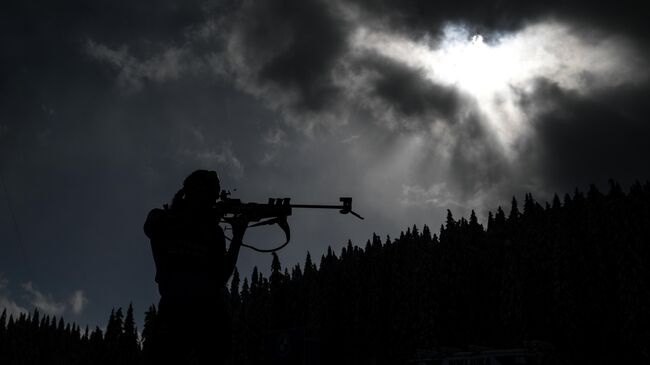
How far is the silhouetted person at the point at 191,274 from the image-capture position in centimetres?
412

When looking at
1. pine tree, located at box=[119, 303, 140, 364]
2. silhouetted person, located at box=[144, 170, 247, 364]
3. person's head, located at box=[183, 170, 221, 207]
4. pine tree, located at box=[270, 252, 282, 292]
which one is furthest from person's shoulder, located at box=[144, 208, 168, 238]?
pine tree, located at box=[119, 303, 140, 364]

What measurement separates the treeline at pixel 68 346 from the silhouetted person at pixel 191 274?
101947mm

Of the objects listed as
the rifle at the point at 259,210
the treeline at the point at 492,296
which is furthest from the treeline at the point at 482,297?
the rifle at the point at 259,210

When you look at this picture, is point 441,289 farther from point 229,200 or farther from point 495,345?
point 229,200

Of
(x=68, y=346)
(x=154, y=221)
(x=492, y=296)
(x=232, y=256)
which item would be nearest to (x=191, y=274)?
(x=232, y=256)

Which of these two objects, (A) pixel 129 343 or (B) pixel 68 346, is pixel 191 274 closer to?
(A) pixel 129 343

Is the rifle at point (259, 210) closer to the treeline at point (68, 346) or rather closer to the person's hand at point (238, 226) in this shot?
the person's hand at point (238, 226)

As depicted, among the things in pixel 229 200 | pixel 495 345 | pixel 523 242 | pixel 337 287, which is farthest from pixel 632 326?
pixel 229 200

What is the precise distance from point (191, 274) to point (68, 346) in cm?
21606

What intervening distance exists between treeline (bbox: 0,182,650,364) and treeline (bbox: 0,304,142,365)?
40cm

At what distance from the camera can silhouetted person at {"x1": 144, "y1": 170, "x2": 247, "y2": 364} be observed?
4.12 metres

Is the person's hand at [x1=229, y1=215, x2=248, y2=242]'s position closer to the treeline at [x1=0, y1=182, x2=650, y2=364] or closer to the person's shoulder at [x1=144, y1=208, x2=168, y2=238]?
the person's shoulder at [x1=144, y1=208, x2=168, y2=238]

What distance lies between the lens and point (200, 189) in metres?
4.55

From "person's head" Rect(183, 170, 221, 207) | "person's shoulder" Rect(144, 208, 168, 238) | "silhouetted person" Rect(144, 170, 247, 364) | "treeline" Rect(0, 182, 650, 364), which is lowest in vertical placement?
"silhouetted person" Rect(144, 170, 247, 364)
